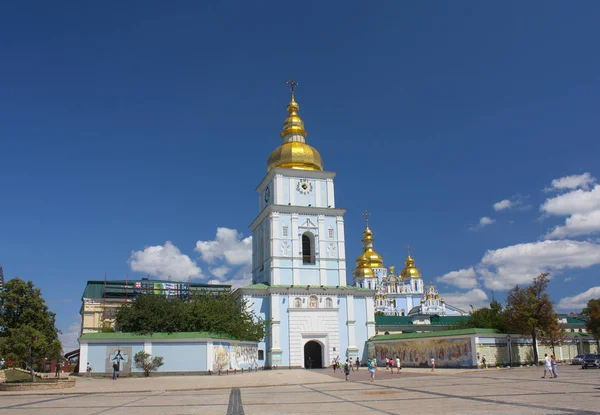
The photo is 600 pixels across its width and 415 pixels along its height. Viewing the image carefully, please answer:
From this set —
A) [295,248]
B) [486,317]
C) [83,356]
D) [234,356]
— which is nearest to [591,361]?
[486,317]

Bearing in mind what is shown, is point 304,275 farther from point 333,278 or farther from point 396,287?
point 396,287

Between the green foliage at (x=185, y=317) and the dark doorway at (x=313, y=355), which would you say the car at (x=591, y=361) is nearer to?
the dark doorway at (x=313, y=355)

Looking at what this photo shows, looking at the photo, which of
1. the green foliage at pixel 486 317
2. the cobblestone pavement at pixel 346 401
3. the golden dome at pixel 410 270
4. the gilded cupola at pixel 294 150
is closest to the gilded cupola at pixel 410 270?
the golden dome at pixel 410 270

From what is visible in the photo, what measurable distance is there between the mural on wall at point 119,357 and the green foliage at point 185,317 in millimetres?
2253

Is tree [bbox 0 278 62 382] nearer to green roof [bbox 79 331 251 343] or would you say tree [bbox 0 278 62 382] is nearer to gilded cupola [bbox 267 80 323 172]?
green roof [bbox 79 331 251 343]

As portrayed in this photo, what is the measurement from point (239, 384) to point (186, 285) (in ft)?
219

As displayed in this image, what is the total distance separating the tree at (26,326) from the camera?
26.9 m

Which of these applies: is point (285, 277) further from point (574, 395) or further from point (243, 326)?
point (574, 395)

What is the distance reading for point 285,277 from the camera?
48188mm

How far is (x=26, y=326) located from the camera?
2727 centimetres

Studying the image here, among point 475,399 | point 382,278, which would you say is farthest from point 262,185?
point 382,278

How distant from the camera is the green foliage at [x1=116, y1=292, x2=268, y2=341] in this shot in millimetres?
39844

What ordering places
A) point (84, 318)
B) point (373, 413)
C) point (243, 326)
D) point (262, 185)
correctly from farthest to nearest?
point (84, 318)
point (262, 185)
point (243, 326)
point (373, 413)

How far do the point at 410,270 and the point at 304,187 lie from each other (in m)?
63.3
